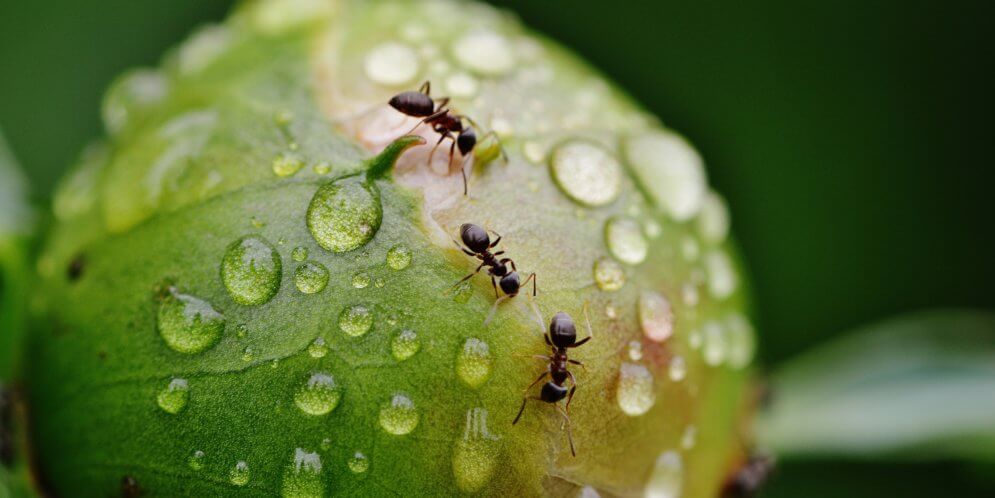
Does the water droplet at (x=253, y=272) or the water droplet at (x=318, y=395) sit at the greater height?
the water droplet at (x=253, y=272)

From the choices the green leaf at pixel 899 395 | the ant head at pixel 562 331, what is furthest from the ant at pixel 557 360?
the green leaf at pixel 899 395

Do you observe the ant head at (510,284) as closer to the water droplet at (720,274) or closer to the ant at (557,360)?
the ant at (557,360)

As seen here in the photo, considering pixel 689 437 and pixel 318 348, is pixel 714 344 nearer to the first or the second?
pixel 689 437

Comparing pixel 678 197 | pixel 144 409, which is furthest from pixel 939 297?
pixel 144 409

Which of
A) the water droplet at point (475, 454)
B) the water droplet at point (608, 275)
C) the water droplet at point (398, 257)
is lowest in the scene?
the water droplet at point (475, 454)

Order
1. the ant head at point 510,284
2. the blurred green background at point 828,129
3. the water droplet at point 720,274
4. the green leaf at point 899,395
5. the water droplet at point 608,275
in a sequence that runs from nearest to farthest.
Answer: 1. the ant head at point 510,284
2. the water droplet at point 608,275
3. the water droplet at point 720,274
4. the green leaf at point 899,395
5. the blurred green background at point 828,129

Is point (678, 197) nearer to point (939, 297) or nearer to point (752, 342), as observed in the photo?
point (752, 342)
